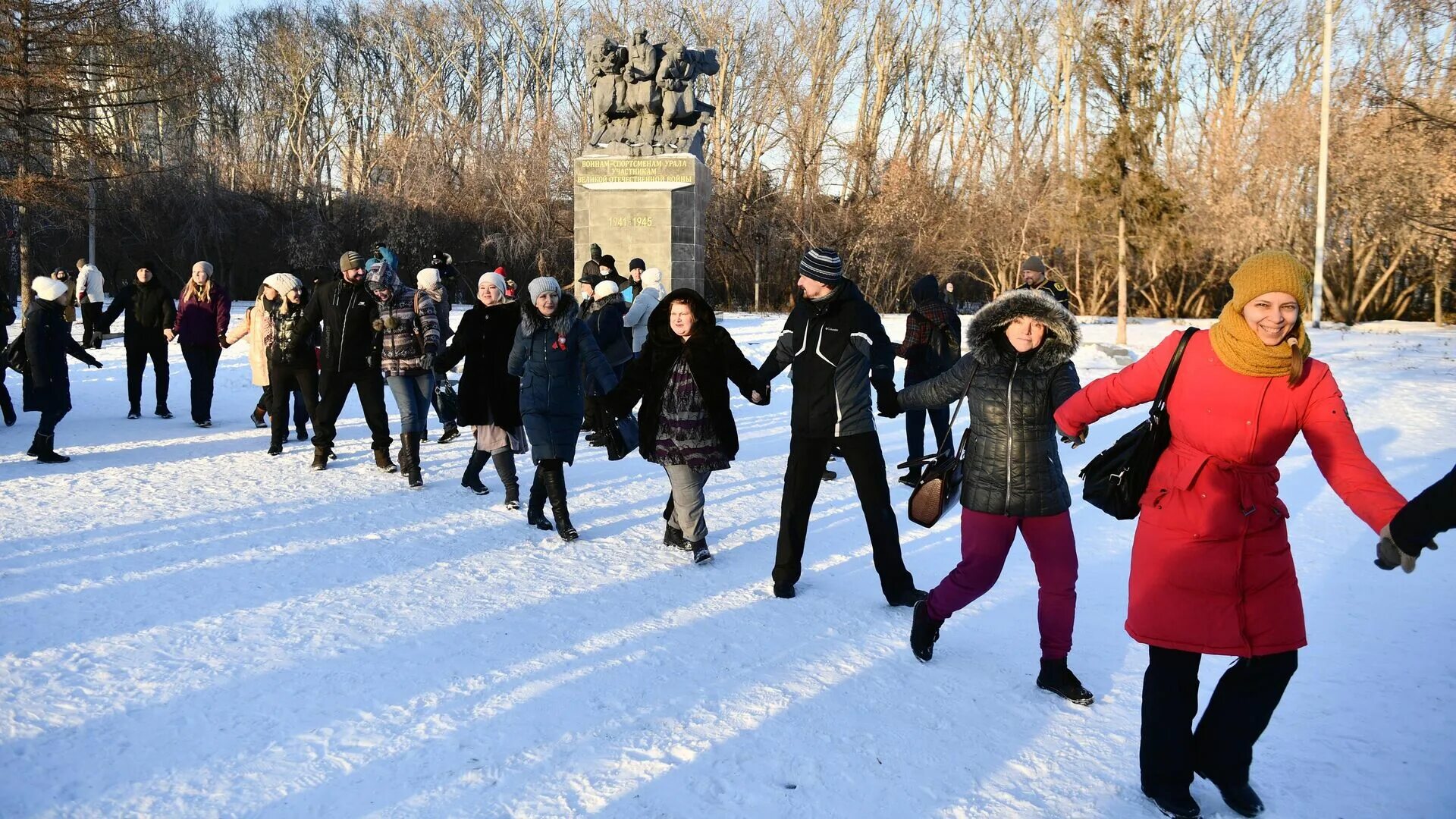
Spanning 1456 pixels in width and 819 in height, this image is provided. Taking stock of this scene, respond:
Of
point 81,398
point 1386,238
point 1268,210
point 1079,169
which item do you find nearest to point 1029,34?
point 1079,169

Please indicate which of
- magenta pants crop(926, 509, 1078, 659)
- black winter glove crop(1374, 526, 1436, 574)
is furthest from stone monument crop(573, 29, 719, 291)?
black winter glove crop(1374, 526, 1436, 574)

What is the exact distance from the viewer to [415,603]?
458 cm

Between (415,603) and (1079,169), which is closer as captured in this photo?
(415,603)

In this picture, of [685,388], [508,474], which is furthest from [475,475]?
[685,388]

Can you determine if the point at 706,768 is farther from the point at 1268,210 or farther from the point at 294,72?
the point at 294,72

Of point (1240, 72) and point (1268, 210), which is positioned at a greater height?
point (1240, 72)

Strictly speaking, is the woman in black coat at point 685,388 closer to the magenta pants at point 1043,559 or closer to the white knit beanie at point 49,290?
the magenta pants at point 1043,559

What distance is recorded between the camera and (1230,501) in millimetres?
2744

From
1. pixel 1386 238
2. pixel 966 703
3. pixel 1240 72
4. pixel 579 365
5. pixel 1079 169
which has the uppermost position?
pixel 1240 72

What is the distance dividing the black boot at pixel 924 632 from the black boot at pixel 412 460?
4.31 m

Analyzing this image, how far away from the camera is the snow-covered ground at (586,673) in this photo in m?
2.97

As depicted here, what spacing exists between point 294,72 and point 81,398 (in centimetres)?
3777

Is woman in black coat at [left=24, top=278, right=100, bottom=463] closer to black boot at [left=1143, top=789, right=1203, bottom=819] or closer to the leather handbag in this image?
the leather handbag

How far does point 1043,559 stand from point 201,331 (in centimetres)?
893
